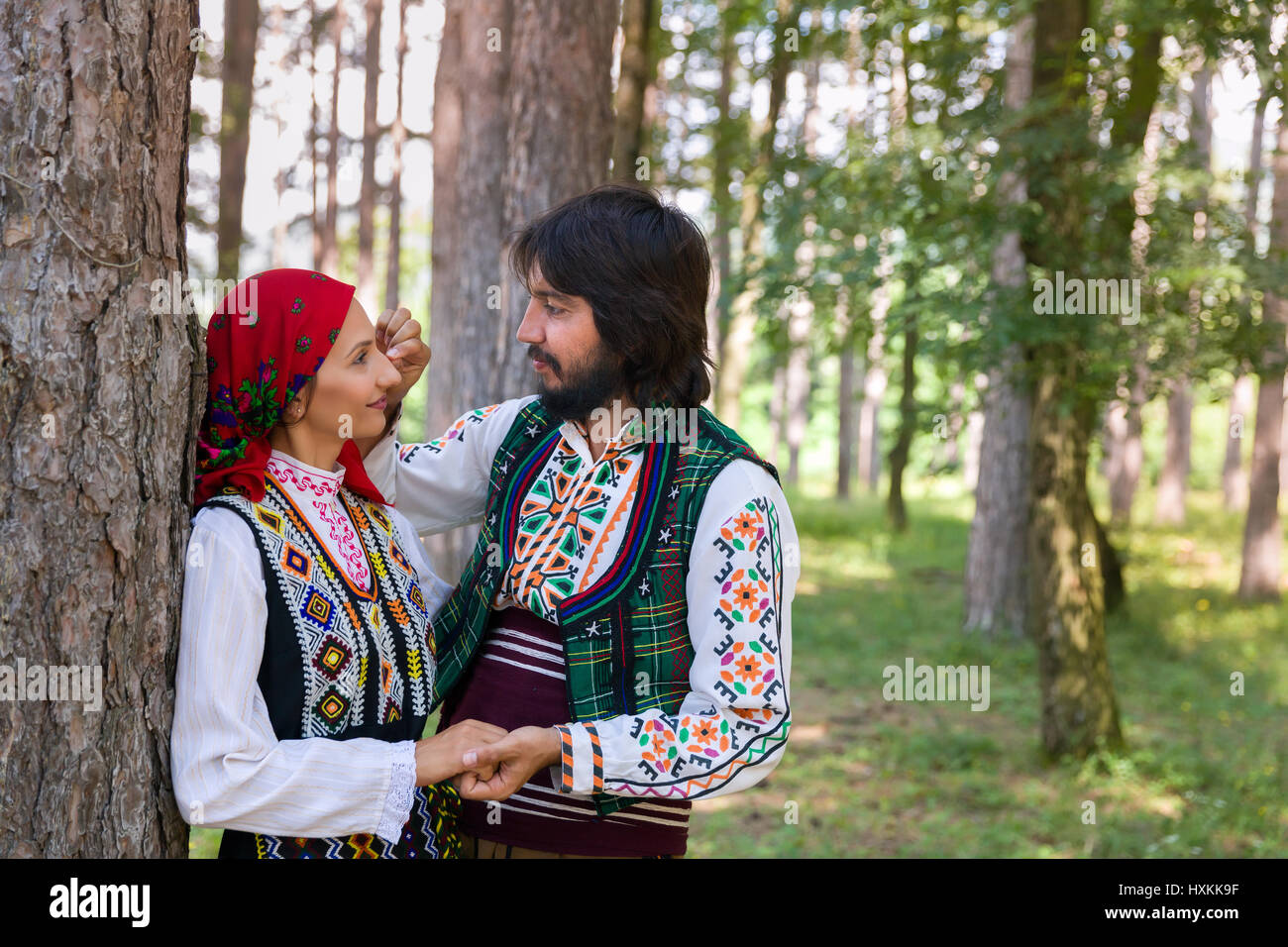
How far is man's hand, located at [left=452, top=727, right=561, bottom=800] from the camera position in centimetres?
201

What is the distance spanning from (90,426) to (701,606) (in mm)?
1159

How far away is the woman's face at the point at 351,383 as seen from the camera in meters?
2.15

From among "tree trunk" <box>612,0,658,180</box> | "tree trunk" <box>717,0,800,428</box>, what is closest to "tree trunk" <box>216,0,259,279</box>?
"tree trunk" <box>612,0,658,180</box>

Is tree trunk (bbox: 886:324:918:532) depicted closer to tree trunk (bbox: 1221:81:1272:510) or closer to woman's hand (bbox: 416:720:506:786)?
tree trunk (bbox: 1221:81:1272:510)

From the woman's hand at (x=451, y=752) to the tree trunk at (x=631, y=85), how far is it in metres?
4.27

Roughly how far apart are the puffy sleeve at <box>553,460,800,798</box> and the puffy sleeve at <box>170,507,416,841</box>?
1.17 ft

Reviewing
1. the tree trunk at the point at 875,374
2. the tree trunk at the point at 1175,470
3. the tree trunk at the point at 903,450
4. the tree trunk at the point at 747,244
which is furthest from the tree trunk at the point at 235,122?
the tree trunk at the point at 1175,470

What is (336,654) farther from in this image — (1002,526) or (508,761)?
(1002,526)

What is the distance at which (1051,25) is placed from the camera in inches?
265

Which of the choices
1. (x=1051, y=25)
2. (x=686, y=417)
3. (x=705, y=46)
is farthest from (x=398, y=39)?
(x=686, y=417)
